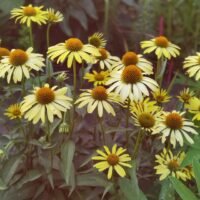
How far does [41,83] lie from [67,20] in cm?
125

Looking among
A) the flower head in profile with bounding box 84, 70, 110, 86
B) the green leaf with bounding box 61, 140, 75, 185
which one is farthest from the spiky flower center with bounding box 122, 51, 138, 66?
the green leaf with bounding box 61, 140, 75, 185

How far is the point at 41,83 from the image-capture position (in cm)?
165

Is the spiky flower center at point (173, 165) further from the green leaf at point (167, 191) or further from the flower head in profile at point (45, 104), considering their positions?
the flower head in profile at point (45, 104)

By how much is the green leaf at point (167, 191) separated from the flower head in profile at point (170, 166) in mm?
29

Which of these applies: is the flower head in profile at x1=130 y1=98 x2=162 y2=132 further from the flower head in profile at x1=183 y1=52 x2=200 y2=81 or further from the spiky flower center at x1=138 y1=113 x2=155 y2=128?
the flower head in profile at x1=183 y1=52 x2=200 y2=81

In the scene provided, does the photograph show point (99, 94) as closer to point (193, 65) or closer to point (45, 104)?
point (45, 104)

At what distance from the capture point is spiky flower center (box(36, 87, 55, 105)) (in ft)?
4.69

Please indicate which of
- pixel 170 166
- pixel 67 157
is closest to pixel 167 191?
pixel 170 166

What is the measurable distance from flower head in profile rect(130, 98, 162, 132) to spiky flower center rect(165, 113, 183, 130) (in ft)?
0.09

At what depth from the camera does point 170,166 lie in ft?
5.00

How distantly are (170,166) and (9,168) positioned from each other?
17.7 inches

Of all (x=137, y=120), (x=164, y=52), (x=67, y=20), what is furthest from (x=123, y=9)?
(x=137, y=120)

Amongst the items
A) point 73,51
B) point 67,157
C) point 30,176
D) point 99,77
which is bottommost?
point 30,176

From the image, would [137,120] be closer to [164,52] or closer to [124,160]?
[124,160]
